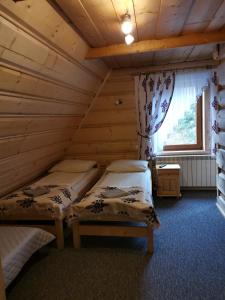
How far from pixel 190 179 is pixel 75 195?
2092mm

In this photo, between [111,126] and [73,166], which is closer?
[73,166]

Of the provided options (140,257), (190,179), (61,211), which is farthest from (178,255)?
(190,179)

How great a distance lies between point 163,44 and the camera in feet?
8.24

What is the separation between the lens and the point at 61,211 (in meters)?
2.54

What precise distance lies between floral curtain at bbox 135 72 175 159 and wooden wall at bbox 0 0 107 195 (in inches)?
28.1

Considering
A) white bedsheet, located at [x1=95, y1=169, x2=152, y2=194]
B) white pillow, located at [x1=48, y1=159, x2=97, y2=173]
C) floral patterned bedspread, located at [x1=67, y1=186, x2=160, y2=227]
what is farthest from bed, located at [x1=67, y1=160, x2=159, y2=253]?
white pillow, located at [x1=48, y1=159, x2=97, y2=173]

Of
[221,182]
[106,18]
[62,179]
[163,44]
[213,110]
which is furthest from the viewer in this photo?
[213,110]

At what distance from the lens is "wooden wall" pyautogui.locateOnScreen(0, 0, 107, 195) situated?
A: 157 cm

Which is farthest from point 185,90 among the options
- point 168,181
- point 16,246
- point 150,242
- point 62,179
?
point 16,246

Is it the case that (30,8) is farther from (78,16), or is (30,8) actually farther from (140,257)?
(140,257)

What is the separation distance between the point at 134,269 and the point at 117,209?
0.56 metres

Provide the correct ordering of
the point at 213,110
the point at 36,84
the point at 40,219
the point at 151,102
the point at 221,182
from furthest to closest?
1. the point at 151,102
2. the point at 213,110
3. the point at 221,182
4. the point at 40,219
5. the point at 36,84

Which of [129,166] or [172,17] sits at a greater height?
[172,17]

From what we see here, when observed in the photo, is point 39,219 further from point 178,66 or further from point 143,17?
point 178,66
